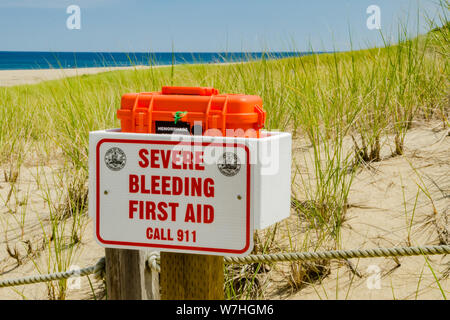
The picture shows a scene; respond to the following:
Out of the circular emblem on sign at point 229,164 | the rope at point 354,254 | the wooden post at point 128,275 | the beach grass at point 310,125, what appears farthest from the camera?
the beach grass at point 310,125

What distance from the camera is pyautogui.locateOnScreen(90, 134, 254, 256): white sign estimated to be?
1.28 m

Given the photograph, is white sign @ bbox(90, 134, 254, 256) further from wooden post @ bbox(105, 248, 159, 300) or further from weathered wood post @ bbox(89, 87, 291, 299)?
wooden post @ bbox(105, 248, 159, 300)

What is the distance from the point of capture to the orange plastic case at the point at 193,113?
1332 millimetres

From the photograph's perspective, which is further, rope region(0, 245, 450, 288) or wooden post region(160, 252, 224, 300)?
rope region(0, 245, 450, 288)

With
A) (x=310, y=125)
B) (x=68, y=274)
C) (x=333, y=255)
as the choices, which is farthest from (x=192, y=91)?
(x=310, y=125)

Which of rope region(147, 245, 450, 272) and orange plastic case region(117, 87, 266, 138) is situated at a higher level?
orange plastic case region(117, 87, 266, 138)

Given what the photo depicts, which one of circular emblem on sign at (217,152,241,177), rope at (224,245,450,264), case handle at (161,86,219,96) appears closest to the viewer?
circular emblem on sign at (217,152,241,177)

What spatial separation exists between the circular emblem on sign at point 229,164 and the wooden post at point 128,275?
411mm

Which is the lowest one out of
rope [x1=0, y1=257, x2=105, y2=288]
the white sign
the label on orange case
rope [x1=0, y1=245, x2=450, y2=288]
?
rope [x1=0, y1=257, x2=105, y2=288]

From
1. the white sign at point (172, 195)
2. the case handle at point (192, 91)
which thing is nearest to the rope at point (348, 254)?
the white sign at point (172, 195)

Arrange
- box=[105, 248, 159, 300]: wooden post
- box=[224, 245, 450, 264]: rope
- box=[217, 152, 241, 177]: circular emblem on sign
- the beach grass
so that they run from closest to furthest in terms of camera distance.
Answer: box=[217, 152, 241, 177]: circular emblem on sign < box=[105, 248, 159, 300]: wooden post < box=[224, 245, 450, 264]: rope < the beach grass

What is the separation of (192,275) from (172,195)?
0.25m

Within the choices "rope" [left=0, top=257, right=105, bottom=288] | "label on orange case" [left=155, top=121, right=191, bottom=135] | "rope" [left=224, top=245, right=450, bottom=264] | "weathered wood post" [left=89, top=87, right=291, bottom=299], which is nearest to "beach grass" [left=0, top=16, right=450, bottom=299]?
"rope" [left=0, top=257, right=105, bottom=288]

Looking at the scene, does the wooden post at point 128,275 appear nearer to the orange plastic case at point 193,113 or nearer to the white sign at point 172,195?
the white sign at point 172,195
